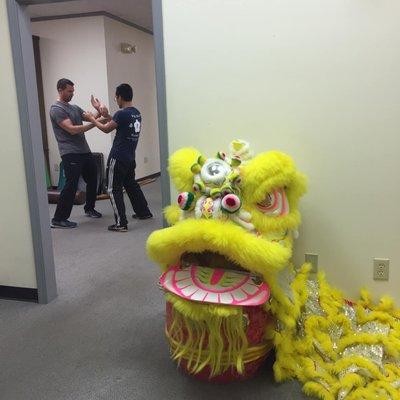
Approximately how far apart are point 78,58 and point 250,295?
4.84 metres

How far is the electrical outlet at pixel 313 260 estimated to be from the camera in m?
2.09

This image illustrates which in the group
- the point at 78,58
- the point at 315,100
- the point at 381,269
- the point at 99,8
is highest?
the point at 99,8

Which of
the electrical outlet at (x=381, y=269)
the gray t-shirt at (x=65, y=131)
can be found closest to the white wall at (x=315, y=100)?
the electrical outlet at (x=381, y=269)

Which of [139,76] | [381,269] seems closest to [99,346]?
[381,269]

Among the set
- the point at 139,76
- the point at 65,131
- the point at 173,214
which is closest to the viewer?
the point at 173,214

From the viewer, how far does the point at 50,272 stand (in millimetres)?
2514

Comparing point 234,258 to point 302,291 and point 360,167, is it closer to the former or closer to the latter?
point 302,291

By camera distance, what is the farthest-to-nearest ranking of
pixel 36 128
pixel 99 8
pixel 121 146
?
1. pixel 99 8
2. pixel 121 146
3. pixel 36 128

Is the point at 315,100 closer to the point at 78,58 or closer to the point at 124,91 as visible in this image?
the point at 124,91

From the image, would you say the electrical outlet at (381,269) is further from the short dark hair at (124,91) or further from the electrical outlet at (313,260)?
the short dark hair at (124,91)

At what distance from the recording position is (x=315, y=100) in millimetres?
1927

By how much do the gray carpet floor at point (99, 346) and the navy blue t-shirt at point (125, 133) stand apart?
1.09 m

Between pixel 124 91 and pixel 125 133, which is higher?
pixel 124 91

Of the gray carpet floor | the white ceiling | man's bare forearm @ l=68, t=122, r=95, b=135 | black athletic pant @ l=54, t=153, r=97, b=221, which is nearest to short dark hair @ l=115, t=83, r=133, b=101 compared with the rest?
man's bare forearm @ l=68, t=122, r=95, b=135
